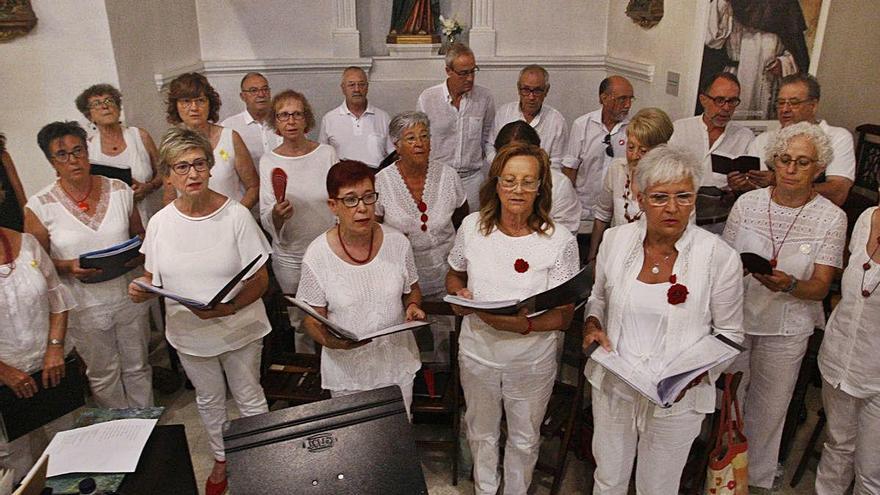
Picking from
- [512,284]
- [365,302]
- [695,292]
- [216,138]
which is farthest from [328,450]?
[216,138]

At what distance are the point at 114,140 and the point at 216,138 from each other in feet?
2.09

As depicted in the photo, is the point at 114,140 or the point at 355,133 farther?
the point at 355,133

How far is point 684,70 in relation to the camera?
4.61 metres

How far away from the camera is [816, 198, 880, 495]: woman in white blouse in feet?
7.86

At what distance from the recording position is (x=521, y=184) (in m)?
2.32

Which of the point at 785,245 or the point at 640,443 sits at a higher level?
the point at 785,245

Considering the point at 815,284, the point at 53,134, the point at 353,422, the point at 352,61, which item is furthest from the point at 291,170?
the point at 352,61

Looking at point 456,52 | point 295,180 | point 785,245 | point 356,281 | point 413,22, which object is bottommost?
point 356,281

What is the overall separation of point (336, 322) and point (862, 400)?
6.86 ft

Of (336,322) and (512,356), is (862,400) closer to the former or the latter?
(512,356)

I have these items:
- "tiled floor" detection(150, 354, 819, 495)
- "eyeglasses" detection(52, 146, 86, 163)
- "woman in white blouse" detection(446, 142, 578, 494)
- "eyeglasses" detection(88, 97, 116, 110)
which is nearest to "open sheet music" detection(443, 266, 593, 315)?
"woman in white blouse" detection(446, 142, 578, 494)

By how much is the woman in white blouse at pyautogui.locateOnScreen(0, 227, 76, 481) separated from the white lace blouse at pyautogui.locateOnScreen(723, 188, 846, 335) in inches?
110

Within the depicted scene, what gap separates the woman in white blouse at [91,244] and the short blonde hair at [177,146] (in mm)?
533

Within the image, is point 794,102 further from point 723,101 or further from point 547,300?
point 547,300
